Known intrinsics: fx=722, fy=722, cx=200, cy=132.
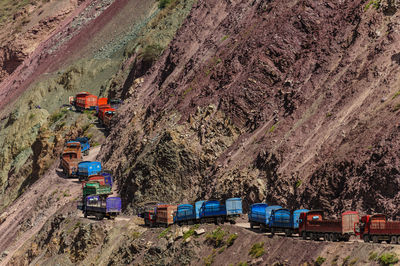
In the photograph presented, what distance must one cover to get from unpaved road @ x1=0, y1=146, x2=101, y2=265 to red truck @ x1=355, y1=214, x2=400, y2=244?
1421 inches

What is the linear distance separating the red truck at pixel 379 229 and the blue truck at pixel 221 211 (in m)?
11.0

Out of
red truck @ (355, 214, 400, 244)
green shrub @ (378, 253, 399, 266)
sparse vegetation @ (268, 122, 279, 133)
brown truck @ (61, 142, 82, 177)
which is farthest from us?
brown truck @ (61, 142, 82, 177)

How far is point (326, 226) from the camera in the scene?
36344 mm

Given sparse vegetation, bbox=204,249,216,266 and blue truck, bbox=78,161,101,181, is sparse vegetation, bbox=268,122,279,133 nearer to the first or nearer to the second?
sparse vegetation, bbox=204,249,216,266

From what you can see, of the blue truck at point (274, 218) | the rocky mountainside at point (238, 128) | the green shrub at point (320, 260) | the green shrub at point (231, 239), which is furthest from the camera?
the rocky mountainside at point (238, 128)

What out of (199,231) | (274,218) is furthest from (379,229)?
(199,231)

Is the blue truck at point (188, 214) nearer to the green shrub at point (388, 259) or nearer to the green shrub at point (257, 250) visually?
the green shrub at point (257, 250)

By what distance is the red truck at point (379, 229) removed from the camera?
34.1 metres

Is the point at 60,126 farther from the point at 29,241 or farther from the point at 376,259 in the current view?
the point at 376,259

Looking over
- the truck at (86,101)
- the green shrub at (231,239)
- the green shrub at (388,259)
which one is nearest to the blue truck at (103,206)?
the green shrub at (231,239)

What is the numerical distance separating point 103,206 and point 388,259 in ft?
94.5

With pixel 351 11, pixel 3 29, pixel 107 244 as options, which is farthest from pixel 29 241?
pixel 3 29

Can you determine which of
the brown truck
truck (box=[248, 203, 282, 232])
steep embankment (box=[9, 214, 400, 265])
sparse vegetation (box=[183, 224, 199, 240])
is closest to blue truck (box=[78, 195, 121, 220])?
steep embankment (box=[9, 214, 400, 265])

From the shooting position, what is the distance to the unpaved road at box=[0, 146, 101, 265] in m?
66.2
